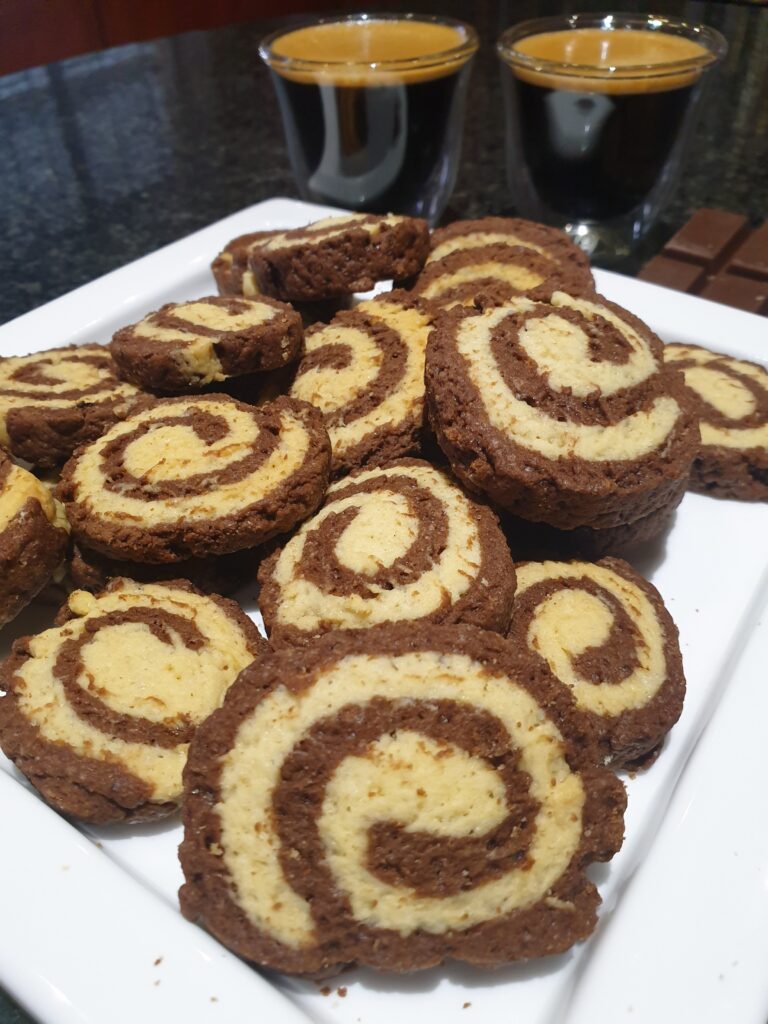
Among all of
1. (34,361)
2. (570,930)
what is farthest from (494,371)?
(34,361)

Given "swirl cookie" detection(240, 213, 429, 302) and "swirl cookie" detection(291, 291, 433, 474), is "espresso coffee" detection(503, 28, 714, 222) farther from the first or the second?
"swirl cookie" detection(291, 291, 433, 474)

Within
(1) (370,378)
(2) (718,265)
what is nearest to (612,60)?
(2) (718,265)

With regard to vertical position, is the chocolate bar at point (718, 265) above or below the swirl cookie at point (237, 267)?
below

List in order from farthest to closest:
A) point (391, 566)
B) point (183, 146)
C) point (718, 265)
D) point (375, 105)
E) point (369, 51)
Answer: point (183, 146)
point (369, 51)
point (718, 265)
point (375, 105)
point (391, 566)

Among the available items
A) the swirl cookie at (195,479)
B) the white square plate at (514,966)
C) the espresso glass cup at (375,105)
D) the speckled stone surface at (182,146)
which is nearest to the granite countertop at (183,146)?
the speckled stone surface at (182,146)

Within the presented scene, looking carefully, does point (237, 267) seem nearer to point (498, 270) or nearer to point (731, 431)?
point (498, 270)

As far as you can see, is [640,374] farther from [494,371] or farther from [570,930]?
[570,930]

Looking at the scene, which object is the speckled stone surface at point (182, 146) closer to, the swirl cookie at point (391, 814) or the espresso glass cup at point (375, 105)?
the espresso glass cup at point (375, 105)
